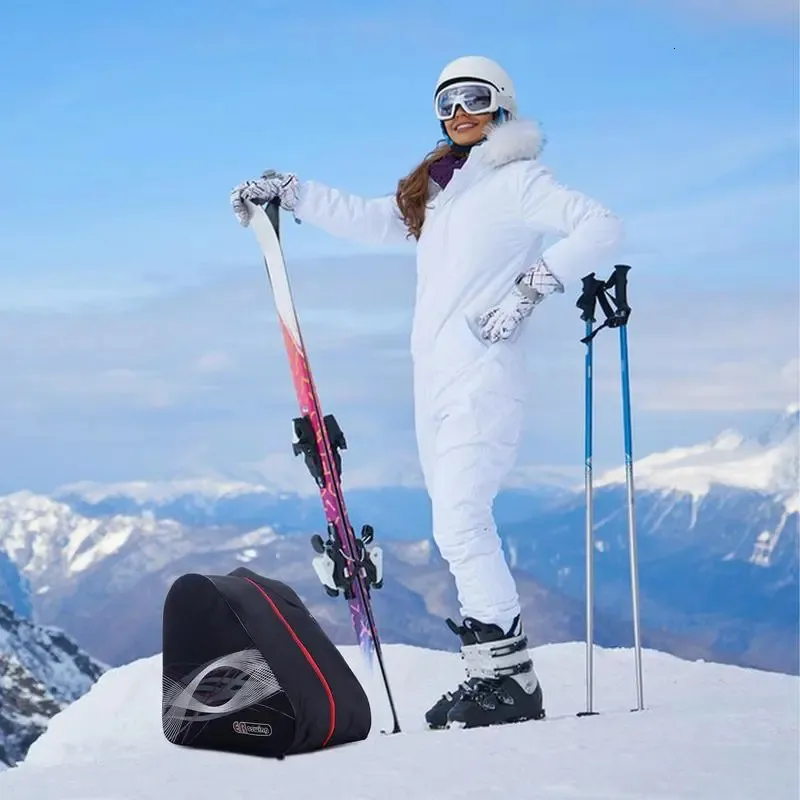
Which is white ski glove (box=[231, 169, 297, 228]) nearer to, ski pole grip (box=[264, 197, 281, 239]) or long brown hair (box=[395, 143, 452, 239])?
ski pole grip (box=[264, 197, 281, 239])

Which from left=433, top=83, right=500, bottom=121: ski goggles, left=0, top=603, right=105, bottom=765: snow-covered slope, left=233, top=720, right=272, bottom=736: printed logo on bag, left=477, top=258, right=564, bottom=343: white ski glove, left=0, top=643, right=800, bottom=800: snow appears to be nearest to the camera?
left=0, top=643, right=800, bottom=800: snow

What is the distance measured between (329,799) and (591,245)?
1633 mm

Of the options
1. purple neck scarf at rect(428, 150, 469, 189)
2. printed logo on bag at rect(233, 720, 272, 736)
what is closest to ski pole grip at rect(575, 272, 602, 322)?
purple neck scarf at rect(428, 150, 469, 189)

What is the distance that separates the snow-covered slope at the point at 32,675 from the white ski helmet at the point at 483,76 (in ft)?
12.7

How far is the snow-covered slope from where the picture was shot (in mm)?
6043

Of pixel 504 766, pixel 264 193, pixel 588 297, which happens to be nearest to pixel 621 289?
pixel 588 297

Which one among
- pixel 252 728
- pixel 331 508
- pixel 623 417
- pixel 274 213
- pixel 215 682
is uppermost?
pixel 274 213

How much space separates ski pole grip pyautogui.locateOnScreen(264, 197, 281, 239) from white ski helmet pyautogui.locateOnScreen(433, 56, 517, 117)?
599mm

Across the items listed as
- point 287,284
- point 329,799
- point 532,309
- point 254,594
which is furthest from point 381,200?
point 329,799

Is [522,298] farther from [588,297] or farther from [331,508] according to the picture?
[331,508]

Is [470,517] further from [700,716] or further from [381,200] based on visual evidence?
[381,200]

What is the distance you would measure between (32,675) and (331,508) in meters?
4.16

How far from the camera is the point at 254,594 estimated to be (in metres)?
2.76

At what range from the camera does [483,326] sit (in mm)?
3195
